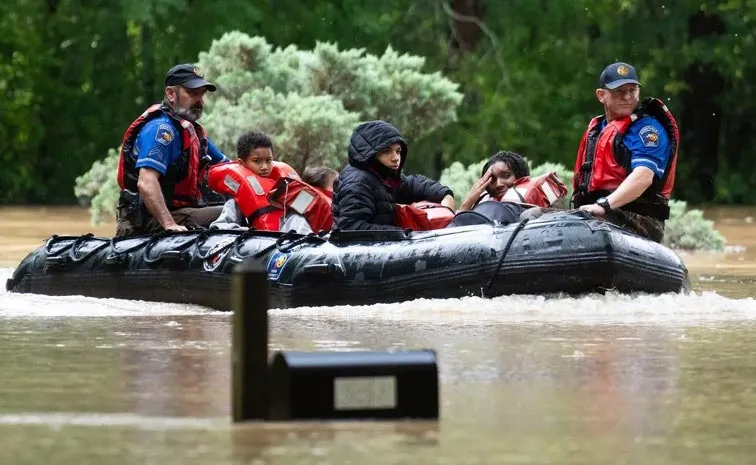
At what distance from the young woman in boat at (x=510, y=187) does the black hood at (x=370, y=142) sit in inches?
29.3

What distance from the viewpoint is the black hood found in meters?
12.1

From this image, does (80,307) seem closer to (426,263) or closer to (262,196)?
(262,196)

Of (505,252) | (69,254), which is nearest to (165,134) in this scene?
(69,254)

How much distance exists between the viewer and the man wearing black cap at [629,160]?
482 inches

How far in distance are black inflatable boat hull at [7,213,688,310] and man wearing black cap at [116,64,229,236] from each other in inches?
18.0

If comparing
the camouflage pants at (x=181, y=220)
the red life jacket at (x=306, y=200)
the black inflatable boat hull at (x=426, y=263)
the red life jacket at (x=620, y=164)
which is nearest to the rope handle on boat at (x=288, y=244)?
the black inflatable boat hull at (x=426, y=263)

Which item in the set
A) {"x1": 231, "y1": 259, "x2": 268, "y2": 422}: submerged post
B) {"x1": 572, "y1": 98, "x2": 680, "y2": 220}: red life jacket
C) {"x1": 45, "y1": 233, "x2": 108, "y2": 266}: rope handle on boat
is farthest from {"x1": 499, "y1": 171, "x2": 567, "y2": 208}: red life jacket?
{"x1": 231, "y1": 259, "x2": 268, "y2": 422}: submerged post

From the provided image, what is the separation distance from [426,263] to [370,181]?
723mm

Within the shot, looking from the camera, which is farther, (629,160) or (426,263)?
(629,160)

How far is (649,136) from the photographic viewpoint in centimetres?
1229

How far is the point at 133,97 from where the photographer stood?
35500mm

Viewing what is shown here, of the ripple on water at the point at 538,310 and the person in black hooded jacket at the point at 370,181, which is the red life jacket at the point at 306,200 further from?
the ripple on water at the point at 538,310

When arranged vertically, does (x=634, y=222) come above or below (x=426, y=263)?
above

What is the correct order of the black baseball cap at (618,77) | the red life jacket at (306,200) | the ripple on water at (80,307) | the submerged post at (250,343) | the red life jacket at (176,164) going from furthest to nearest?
the red life jacket at (176,164) → the red life jacket at (306,200) → the black baseball cap at (618,77) → the ripple on water at (80,307) → the submerged post at (250,343)
